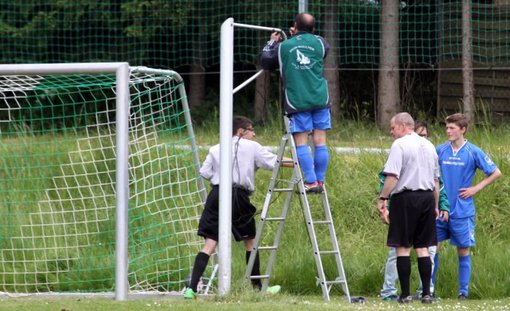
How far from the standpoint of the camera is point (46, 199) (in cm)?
1334

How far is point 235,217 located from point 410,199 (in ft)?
5.17

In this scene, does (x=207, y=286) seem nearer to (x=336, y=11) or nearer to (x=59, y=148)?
(x=59, y=148)

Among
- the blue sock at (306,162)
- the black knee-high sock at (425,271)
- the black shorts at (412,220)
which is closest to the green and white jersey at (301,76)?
the blue sock at (306,162)

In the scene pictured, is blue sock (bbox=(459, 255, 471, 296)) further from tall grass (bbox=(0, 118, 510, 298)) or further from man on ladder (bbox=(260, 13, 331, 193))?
man on ladder (bbox=(260, 13, 331, 193))

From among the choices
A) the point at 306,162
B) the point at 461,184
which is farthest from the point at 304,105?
the point at 461,184

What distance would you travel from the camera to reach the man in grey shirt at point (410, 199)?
34.4ft

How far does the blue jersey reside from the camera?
11266 mm

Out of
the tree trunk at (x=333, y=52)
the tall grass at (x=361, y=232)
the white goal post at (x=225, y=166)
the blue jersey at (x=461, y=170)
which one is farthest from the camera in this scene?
the tree trunk at (x=333, y=52)

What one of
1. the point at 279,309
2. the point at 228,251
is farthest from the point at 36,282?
the point at 279,309

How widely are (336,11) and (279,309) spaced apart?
10.2 metres

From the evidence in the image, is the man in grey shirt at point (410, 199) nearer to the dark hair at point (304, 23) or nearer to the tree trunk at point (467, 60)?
the dark hair at point (304, 23)

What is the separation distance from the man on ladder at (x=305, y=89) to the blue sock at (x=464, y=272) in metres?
1.66

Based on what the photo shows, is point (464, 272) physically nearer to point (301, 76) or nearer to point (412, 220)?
point (412, 220)

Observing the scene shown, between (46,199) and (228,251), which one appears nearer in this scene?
(228,251)
